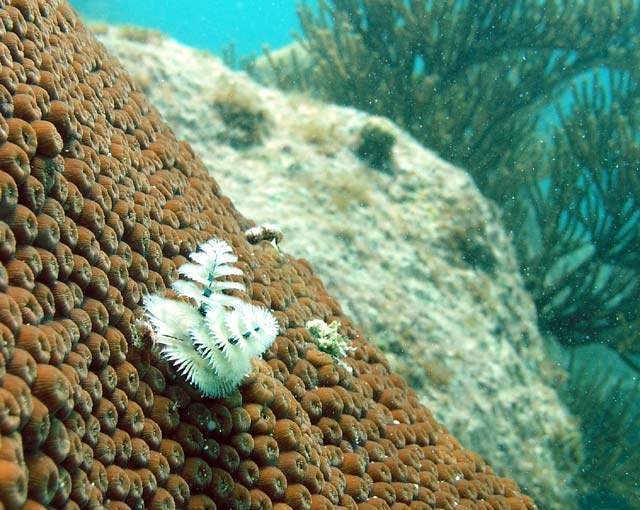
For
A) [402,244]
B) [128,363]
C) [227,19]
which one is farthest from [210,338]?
[227,19]

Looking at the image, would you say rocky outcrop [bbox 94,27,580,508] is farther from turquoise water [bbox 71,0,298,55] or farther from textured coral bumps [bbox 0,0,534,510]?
turquoise water [bbox 71,0,298,55]

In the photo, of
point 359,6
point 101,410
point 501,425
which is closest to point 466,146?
point 359,6

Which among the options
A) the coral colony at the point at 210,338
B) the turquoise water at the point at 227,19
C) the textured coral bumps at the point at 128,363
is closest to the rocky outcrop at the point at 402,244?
the textured coral bumps at the point at 128,363

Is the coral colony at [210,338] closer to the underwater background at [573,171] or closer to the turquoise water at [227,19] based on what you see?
A: the underwater background at [573,171]

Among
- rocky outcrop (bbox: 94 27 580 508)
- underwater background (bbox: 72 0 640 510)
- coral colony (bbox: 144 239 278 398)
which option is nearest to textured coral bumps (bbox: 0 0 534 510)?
coral colony (bbox: 144 239 278 398)

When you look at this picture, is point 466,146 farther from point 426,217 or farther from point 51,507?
point 51,507
